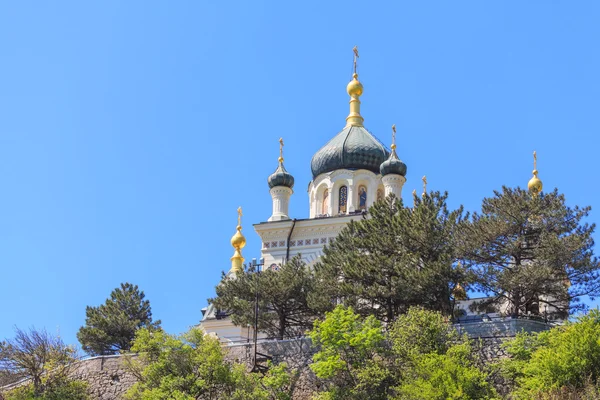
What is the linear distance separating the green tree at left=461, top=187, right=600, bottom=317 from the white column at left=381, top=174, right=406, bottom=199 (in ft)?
37.6

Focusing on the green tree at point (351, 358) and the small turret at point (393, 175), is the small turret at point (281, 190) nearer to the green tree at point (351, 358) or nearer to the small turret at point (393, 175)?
the small turret at point (393, 175)

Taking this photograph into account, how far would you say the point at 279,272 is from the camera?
34031 mm

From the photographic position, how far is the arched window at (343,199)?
44500 mm

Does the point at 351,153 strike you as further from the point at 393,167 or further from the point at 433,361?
the point at 433,361

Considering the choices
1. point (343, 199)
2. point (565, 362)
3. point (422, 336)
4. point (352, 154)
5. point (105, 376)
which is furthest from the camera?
point (352, 154)

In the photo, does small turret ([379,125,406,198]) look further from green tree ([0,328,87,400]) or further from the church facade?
green tree ([0,328,87,400])

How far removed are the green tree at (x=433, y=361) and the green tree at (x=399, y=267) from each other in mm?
1449

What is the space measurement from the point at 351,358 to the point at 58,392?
9490mm

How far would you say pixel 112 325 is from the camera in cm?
3959

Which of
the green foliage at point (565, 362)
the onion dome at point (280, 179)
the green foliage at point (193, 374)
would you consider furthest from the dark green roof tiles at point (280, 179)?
the green foliage at point (565, 362)

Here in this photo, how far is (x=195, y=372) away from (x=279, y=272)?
5818 millimetres

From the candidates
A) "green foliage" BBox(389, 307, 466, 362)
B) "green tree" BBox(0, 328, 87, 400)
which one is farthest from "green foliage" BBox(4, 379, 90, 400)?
"green foliage" BBox(389, 307, 466, 362)

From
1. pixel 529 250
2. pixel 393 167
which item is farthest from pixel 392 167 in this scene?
pixel 529 250

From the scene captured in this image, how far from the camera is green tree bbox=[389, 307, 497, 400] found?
2580 cm
